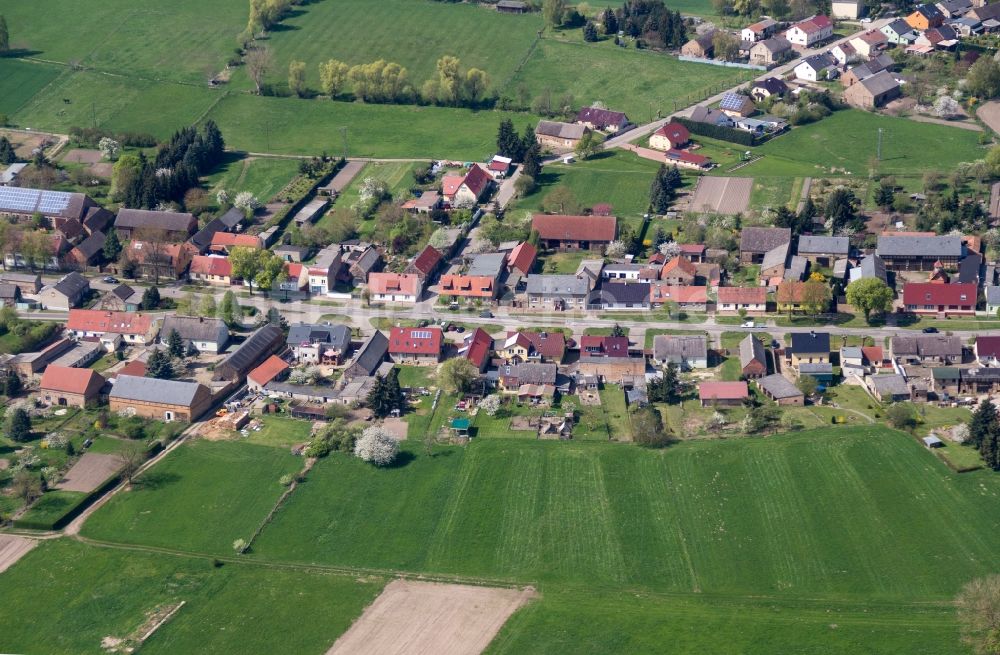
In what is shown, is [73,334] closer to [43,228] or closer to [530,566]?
[43,228]

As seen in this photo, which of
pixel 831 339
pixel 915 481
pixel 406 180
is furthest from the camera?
pixel 406 180

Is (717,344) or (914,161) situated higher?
(914,161)

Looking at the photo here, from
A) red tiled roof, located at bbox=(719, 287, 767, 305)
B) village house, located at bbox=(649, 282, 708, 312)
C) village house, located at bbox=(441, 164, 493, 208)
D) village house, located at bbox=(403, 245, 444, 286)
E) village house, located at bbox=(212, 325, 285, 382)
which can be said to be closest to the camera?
village house, located at bbox=(212, 325, 285, 382)

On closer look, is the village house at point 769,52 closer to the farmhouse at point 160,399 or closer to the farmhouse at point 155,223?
the farmhouse at point 155,223

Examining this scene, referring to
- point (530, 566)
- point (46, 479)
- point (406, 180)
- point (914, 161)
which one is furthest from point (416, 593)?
point (914, 161)

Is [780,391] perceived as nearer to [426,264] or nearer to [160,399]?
[426,264]

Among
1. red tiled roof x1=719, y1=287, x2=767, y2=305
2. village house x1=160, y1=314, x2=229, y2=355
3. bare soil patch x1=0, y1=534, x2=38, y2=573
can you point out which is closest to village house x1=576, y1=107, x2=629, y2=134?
red tiled roof x1=719, y1=287, x2=767, y2=305

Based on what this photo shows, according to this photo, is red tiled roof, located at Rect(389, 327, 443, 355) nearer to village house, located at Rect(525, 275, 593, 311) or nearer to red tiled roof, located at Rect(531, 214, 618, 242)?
village house, located at Rect(525, 275, 593, 311)
